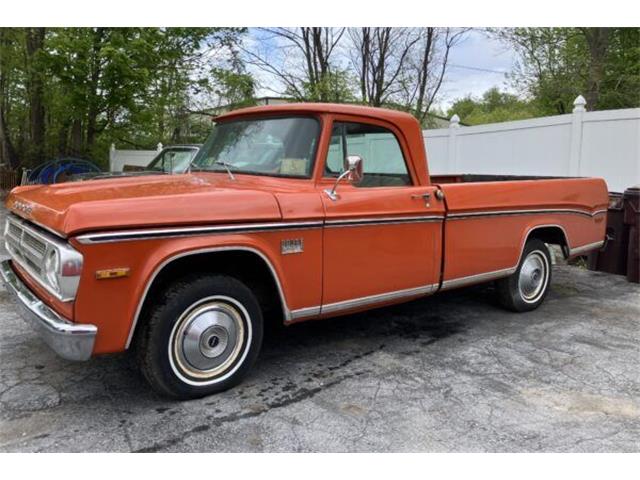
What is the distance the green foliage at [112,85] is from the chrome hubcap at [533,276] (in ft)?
40.2

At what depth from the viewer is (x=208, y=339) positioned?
3.33 m

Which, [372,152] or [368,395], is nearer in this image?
[368,395]

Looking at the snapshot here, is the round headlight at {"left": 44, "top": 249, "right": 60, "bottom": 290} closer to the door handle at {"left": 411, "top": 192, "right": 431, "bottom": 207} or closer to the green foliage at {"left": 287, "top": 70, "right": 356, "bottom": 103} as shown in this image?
the door handle at {"left": 411, "top": 192, "right": 431, "bottom": 207}

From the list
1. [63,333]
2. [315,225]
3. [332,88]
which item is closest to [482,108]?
[332,88]

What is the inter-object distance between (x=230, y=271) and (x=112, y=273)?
862 millimetres

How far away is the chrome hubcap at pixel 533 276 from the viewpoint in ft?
17.8

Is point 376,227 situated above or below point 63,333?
above

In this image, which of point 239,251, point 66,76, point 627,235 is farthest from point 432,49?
point 239,251

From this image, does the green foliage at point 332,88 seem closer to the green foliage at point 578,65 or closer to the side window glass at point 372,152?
the green foliage at point 578,65

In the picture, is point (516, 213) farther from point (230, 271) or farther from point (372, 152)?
point (230, 271)

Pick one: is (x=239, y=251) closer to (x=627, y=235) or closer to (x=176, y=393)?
(x=176, y=393)

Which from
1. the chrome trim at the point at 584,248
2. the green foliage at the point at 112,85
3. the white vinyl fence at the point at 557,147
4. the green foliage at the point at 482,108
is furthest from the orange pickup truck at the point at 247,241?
the green foliage at the point at 482,108

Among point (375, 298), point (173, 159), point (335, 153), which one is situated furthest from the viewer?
point (173, 159)

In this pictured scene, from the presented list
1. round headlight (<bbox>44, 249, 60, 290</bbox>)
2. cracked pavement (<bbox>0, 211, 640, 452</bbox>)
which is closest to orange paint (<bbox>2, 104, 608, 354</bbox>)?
round headlight (<bbox>44, 249, 60, 290</bbox>)
